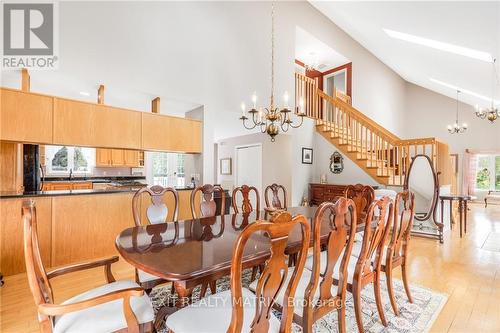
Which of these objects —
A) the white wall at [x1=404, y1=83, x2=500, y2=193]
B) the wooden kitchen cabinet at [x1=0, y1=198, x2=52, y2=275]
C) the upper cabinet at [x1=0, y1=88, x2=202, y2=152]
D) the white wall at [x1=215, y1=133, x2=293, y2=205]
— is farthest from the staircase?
the wooden kitchen cabinet at [x1=0, y1=198, x2=52, y2=275]

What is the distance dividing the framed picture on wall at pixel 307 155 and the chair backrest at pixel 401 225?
389 centimetres

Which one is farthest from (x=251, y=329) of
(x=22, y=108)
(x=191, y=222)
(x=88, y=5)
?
(x=88, y=5)

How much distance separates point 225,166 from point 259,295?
7006mm

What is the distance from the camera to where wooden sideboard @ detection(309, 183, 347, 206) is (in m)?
5.63

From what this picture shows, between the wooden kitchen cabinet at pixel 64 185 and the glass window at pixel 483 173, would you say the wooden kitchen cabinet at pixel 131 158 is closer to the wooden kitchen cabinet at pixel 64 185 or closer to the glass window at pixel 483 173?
the wooden kitchen cabinet at pixel 64 185

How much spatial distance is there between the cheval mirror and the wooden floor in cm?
41

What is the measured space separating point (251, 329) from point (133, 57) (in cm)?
379

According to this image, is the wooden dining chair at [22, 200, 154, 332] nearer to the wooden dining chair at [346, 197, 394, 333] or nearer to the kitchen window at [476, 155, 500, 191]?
the wooden dining chair at [346, 197, 394, 333]

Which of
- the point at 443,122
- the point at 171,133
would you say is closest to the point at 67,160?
the point at 171,133

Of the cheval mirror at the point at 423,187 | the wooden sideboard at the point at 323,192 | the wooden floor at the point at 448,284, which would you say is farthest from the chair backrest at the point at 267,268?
the wooden sideboard at the point at 323,192

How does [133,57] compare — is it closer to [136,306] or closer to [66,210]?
[66,210]

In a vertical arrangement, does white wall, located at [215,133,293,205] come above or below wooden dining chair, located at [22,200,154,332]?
above

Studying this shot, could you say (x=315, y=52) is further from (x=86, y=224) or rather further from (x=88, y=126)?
(x=86, y=224)

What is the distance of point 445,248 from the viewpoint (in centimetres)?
392
